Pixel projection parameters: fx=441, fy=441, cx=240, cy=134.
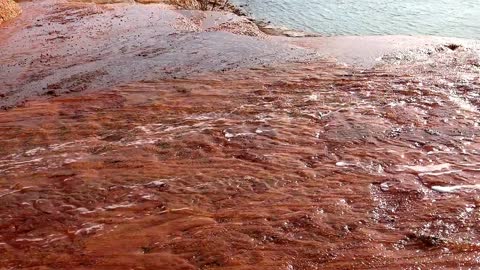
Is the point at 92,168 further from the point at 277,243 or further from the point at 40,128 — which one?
the point at 277,243

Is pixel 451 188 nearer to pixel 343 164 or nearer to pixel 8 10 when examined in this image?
pixel 343 164

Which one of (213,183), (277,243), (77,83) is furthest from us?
(77,83)

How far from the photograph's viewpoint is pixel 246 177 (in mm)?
4914

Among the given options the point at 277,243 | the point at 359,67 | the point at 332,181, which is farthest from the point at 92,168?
the point at 359,67

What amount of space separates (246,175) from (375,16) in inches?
429

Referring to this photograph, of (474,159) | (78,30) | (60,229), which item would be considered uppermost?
(78,30)

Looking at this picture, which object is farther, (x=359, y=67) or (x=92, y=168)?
(x=359, y=67)

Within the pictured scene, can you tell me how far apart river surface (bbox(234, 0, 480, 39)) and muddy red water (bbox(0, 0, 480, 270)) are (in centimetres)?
564

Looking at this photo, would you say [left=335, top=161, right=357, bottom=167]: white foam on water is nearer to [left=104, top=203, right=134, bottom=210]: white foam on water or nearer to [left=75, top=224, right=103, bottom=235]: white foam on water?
[left=104, top=203, right=134, bottom=210]: white foam on water

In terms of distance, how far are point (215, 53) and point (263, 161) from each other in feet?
14.2

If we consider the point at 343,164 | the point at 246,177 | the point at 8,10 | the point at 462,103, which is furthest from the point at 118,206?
the point at 8,10

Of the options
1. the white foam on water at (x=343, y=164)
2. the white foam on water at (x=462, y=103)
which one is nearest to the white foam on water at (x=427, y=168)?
the white foam on water at (x=343, y=164)

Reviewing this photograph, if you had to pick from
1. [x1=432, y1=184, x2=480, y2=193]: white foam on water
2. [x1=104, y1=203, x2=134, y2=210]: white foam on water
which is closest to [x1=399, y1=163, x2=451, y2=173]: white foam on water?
[x1=432, y1=184, x2=480, y2=193]: white foam on water

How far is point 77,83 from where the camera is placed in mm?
7527
